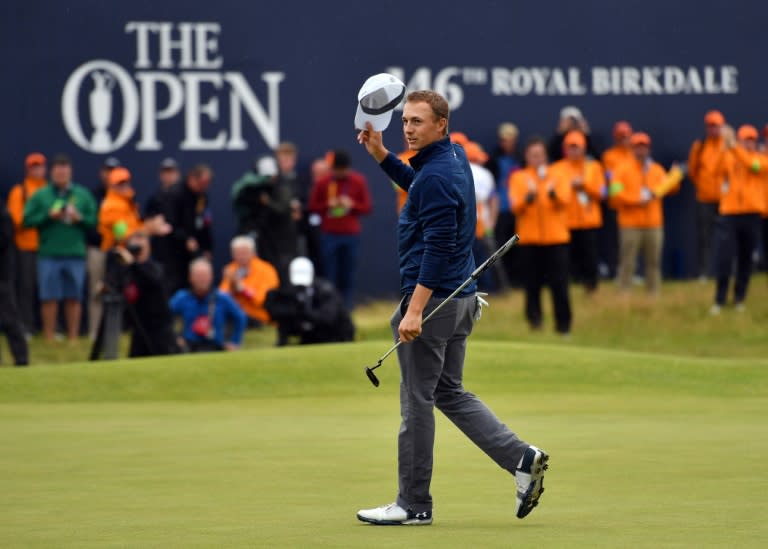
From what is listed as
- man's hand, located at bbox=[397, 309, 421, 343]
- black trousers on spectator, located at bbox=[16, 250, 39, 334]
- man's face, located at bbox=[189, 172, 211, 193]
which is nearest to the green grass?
man's hand, located at bbox=[397, 309, 421, 343]

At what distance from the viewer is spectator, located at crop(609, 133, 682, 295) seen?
2203 centimetres

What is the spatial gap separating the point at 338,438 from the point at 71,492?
2773 mm

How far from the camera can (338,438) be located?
11.4 m

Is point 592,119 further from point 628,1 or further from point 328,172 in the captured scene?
point 328,172

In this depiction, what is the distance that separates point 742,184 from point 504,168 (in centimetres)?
309

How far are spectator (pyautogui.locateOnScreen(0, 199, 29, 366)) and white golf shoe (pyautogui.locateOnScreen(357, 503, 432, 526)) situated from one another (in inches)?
381

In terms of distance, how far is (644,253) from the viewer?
73.4ft

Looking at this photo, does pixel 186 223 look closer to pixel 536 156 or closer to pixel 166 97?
pixel 166 97

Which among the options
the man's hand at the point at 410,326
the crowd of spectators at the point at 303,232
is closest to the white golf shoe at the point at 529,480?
the man's hand at the point at 410,326

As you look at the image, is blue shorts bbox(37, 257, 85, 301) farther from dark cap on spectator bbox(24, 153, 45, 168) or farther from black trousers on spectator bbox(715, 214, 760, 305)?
black trousers on spectator bbox(715, 214, 760, 305)

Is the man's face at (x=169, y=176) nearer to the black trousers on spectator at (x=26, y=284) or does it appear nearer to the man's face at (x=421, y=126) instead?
the black trousers on spectator at (x=26, y=284)

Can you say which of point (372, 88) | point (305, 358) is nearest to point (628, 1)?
point (305, 358)

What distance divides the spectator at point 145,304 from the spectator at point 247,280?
4.88 ft

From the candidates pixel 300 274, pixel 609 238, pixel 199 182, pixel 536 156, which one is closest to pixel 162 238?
pixel 199 182
